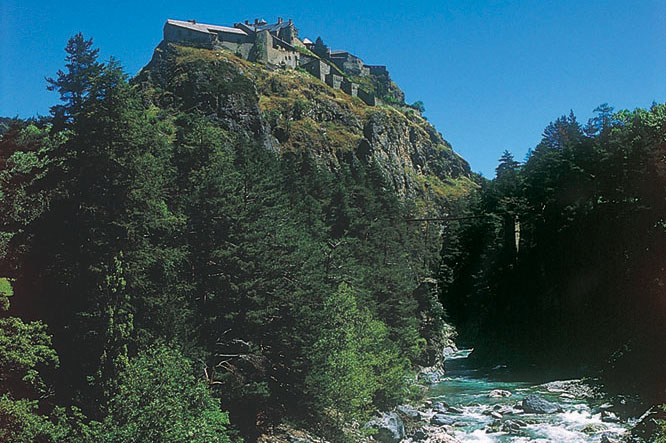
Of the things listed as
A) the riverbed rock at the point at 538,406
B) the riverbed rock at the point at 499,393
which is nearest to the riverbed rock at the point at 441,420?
the riverbed rock at the point at 538,406

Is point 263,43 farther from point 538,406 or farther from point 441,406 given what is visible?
point 538,406

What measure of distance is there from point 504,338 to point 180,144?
50.5 m

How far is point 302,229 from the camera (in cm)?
5047

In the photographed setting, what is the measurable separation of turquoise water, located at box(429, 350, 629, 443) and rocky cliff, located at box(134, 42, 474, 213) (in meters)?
58.5

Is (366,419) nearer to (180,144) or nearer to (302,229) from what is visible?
(302,229)

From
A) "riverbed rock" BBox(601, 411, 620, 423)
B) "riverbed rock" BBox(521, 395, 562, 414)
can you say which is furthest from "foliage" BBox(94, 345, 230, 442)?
"riverbed rock" BBox(521, 395, 562, 414)

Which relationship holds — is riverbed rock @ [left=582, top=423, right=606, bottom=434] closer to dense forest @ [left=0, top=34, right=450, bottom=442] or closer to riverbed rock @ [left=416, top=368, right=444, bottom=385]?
dense forest @ [left=0, top=34, right=450, bottom=442]

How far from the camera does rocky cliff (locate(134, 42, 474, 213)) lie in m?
110

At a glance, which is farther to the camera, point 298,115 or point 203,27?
point 203,27

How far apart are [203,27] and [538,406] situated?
461 ft

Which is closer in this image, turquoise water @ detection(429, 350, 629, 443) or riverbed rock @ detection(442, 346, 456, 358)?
turquoise water @ detection(429, 350, 629, 443)

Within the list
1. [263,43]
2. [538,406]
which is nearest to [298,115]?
[263,43]

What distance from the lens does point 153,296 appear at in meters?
29.6

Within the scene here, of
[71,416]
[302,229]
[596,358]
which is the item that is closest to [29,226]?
[71,416]
